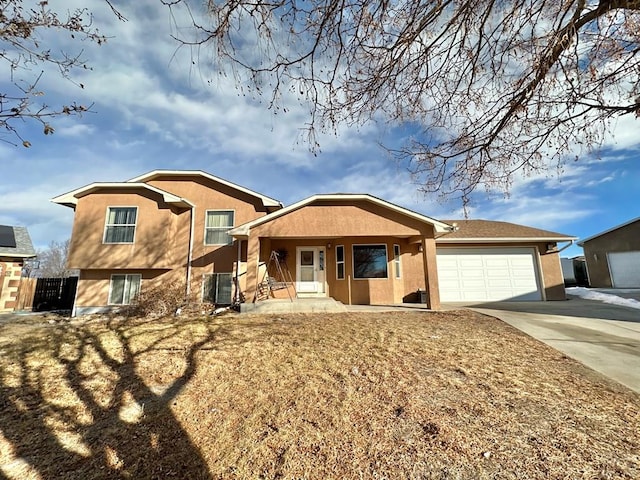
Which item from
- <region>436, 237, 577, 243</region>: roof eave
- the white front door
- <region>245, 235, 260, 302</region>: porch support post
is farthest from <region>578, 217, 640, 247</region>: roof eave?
<region>245, 235, 260, 302</region>: porch support post

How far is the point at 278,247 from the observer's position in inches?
526

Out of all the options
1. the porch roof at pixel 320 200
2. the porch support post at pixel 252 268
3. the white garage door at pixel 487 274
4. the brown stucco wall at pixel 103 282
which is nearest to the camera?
the porch support post at pixel 252 268

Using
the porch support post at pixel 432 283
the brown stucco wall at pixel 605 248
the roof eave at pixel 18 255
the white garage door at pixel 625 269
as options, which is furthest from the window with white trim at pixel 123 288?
the brown stucco wall at pixel 605 248

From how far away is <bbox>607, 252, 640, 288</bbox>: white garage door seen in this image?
17.2 meters

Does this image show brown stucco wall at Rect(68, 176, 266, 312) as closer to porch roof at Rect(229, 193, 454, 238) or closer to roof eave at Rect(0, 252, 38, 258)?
porch roof at Rect(229, 193, 454, 238)

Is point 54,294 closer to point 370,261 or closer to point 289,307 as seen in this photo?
point 289,307

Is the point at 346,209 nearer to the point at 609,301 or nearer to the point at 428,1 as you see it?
the point at 428,1

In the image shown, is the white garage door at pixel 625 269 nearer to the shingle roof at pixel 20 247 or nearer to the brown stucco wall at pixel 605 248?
the brown stucco wall at pixel 605 248

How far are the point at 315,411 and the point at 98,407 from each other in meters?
3.08

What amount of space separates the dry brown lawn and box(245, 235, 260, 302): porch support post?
3.94 meters

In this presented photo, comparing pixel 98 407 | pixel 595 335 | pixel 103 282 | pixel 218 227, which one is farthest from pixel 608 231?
pixel 103 282

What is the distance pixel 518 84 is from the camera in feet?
13.5

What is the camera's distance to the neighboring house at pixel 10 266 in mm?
14117

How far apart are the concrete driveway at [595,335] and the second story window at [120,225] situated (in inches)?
554
